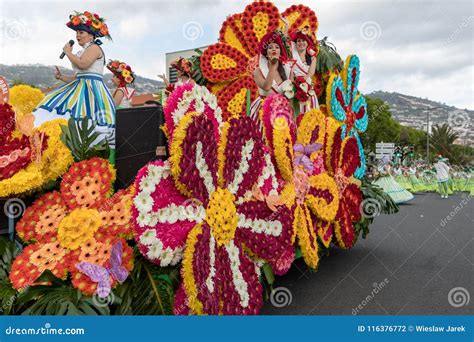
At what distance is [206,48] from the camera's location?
17.1 feet

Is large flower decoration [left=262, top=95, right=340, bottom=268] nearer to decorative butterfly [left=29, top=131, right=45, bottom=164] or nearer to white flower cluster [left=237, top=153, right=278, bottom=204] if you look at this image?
white flower cluster [left=237, top=153, right=278, bottom=204]

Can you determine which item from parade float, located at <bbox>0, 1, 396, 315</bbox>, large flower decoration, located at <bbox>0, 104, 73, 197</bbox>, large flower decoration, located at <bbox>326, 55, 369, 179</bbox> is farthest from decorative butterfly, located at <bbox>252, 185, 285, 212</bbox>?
large flower decoration, located at <bbox>326, 55, 369, 179</bbox>

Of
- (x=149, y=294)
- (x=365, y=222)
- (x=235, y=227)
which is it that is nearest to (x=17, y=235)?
(x=149, y=294)

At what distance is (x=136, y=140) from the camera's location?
9.14ft

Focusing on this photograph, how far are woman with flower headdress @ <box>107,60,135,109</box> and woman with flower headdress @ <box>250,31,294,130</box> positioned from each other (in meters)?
1.75

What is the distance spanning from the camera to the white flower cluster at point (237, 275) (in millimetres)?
2781

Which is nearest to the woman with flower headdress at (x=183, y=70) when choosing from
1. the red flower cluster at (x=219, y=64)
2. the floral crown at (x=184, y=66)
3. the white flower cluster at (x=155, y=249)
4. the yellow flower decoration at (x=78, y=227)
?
the floral crown at (x=184, y=66)

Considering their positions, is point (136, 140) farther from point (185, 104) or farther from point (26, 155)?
point (26, 155)

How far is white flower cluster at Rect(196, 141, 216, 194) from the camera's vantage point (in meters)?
2.53

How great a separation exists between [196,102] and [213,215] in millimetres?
660

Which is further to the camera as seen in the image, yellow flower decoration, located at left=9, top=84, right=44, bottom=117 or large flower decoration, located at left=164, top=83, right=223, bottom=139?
yellow flower decoration, located at left=9, top=84, right=44, bottom=117

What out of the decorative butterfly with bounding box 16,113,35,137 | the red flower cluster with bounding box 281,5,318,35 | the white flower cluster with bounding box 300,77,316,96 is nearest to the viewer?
the decorative butterfly with bounding box 16,113,35,137

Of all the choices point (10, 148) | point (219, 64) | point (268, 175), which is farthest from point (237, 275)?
point (219, 64)

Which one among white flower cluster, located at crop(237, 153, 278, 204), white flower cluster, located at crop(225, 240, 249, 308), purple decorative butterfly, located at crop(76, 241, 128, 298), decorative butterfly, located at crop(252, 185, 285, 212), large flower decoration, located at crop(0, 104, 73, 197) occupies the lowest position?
white flower cluster, located at crop(225, 240, 249, 308)
